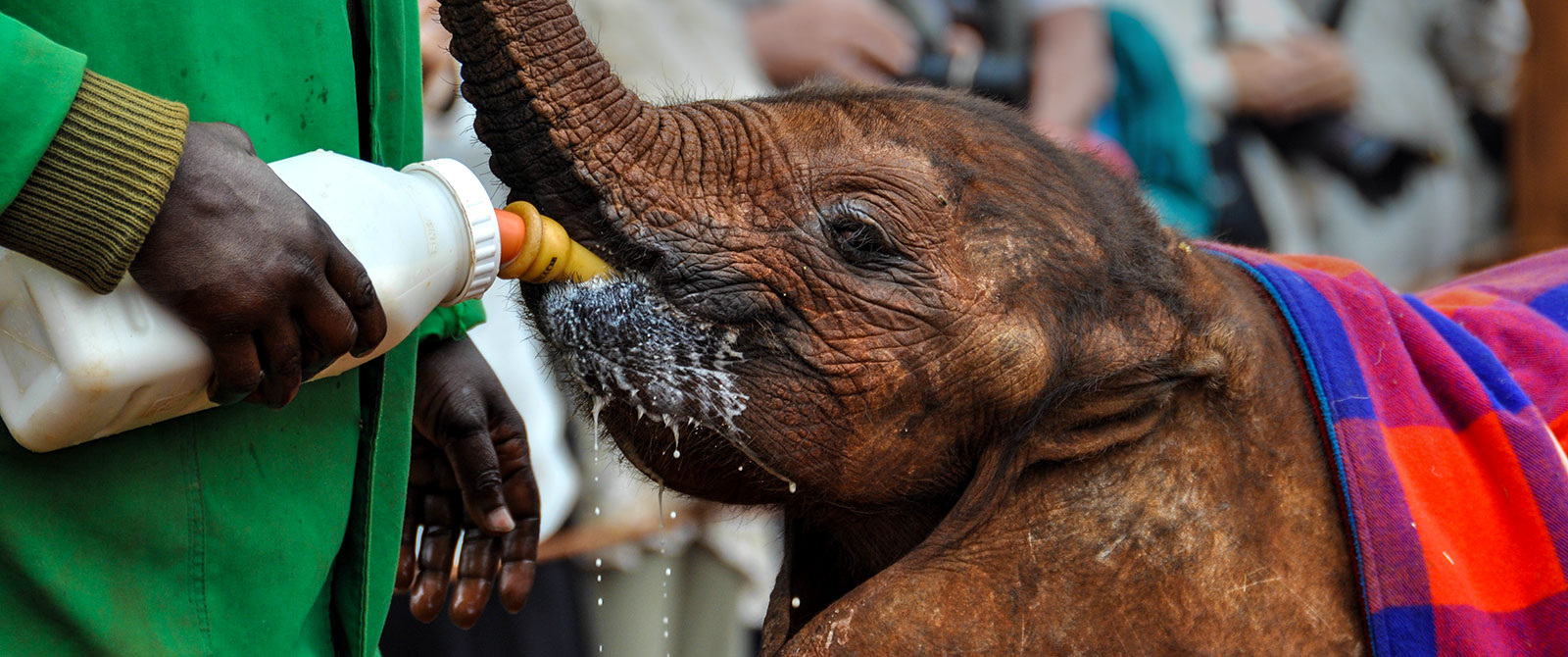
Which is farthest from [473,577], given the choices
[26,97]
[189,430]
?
[26,97]

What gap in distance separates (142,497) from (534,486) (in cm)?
75

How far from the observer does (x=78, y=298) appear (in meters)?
1.31

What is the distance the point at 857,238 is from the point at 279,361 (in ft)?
2.29

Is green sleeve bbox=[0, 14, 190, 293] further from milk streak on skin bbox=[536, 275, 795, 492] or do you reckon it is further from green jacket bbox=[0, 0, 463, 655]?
milk streak on skin bbox=[536, 275, 795, 492]

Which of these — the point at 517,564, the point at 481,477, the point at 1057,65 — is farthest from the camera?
the point at 1057,65

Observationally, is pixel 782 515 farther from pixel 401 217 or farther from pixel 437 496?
pixel 401 217

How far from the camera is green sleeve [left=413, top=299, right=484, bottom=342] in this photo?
7.11 feet

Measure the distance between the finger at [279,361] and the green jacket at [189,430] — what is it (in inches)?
6.1

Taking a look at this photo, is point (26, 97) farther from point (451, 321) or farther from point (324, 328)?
point (451, 321)

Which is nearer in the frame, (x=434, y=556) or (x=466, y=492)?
(x=466, y=492)

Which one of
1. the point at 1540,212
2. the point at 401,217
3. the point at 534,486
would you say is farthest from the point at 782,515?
the point at 1540,212

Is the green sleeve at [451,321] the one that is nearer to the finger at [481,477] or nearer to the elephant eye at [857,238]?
the finger at [481,477]

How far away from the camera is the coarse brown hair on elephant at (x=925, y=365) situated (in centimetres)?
167

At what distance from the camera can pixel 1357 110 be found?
6992mm
